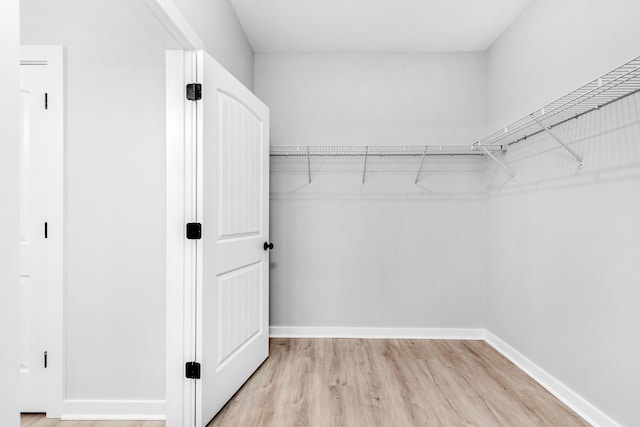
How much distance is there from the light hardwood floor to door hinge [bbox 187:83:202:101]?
1.69 metres

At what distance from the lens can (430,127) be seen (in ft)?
10.8

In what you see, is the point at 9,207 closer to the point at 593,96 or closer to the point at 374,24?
the point at 593,96

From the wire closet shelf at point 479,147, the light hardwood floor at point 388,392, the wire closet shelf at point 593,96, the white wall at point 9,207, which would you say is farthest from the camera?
the wire closet shelf at point 479,147

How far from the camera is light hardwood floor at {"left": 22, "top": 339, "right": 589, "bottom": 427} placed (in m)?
1.96

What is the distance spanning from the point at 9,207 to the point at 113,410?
161 centimetres

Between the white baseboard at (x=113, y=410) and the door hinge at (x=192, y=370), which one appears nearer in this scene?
the door hinge at (x=192, y=370)

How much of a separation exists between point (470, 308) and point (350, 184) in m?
1.55

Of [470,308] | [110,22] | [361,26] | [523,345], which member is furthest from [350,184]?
[110,22]

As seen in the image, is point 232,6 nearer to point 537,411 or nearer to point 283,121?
point 283,121

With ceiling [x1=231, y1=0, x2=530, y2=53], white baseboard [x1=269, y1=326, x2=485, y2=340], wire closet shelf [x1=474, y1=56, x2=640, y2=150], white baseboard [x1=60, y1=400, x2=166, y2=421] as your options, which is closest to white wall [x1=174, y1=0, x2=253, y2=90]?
ceiling [x1=231, y1=0, x2=530, y2=53]

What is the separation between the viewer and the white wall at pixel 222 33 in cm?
192

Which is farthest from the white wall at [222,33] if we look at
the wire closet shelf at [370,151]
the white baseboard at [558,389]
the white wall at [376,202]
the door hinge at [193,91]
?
the white baseboard at [558,389]

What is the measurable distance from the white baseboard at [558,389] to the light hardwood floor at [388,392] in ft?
0.14

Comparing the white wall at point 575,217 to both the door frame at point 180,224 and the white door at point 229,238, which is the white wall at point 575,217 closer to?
the white door at point 229,238
